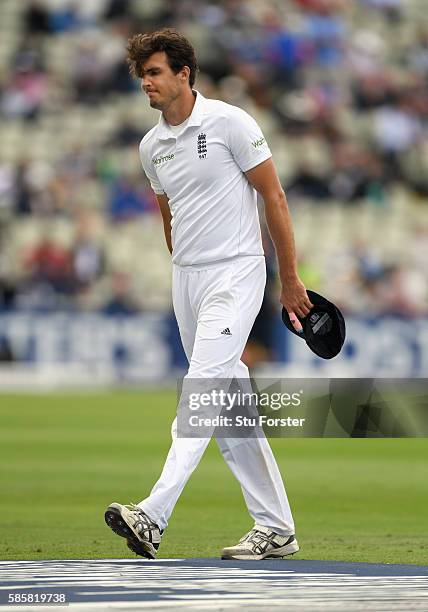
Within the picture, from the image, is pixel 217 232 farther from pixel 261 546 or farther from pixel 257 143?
pixel 261 546

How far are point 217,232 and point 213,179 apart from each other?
0.23m

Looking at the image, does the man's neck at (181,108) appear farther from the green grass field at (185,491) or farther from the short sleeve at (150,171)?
the green grass field at (185,491)

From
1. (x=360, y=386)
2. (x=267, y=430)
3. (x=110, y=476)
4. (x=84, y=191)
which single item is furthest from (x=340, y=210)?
(x=267, y=430)

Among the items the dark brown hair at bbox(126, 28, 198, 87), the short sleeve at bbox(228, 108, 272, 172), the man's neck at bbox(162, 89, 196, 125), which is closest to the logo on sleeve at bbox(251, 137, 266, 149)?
the short sleeve at bbox(228, 108, 272, 172)

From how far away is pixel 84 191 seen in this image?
25.9 meters

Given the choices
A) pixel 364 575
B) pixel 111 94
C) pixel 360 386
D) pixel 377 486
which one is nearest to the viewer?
pixel 364 575

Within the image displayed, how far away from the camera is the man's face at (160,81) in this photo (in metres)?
6.52

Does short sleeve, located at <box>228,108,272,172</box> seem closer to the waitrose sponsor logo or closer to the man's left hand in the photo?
the waitrose sponsor logo

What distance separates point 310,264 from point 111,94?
586cm

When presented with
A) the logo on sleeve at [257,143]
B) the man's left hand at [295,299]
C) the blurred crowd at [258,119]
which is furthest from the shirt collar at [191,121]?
the blurred crowd at [258,119]

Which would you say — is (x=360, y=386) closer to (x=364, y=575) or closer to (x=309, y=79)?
(x=364, y=575)

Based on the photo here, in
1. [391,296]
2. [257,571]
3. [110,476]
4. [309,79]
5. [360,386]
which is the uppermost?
[257,571]

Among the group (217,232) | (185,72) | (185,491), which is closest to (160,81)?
(185,72)

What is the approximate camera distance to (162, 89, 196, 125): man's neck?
663 cm
